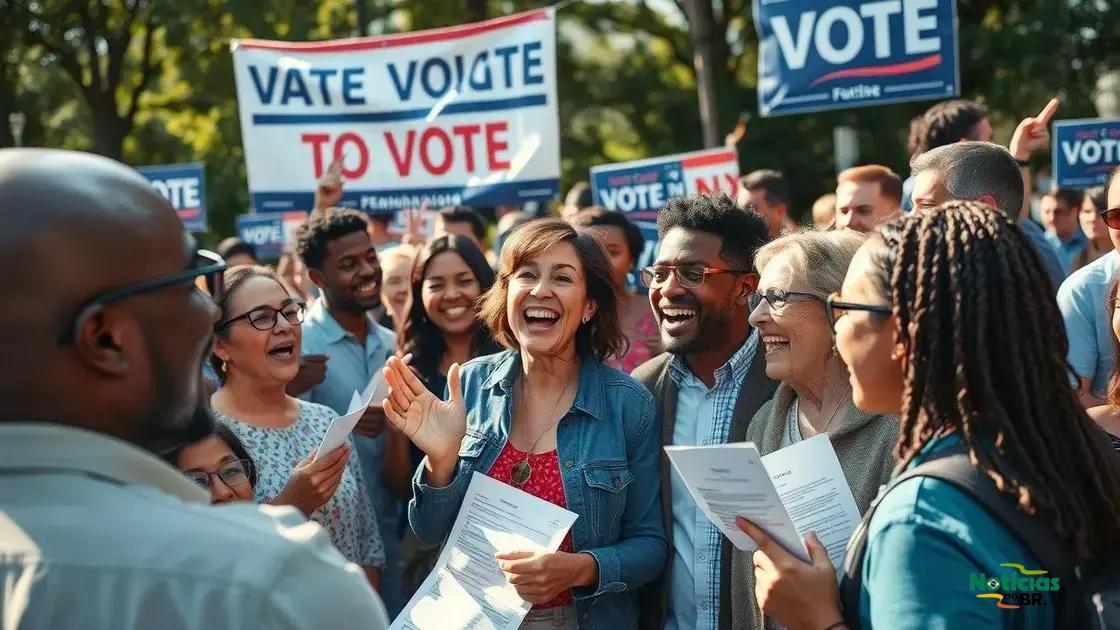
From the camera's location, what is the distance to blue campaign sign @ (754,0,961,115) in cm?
706

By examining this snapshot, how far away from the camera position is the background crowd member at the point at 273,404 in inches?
165

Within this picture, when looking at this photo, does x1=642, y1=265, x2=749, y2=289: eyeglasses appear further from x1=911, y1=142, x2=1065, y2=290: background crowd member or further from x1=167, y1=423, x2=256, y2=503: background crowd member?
x1=167, y1=423, x2=256, y2=503: background crowd member

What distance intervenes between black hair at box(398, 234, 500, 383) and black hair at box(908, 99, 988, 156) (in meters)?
2.13

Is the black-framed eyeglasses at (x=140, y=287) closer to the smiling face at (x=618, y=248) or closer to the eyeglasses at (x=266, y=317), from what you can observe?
the eyeglasses at (x=266, y=317)

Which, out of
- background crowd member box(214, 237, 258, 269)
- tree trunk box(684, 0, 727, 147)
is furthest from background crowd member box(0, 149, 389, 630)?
tree trunk box(684, 0, 727, 147)

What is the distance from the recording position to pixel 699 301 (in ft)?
13.7

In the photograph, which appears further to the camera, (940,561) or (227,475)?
(227,475)

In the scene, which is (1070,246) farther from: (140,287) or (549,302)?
(140,287)

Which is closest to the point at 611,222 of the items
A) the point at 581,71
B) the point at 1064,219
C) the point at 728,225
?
the point at 728,225

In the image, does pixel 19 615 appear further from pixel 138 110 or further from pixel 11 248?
pixel 138 110

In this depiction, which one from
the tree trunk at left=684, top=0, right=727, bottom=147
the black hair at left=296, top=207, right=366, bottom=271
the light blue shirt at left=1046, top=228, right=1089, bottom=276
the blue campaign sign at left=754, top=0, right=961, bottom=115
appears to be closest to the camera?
the black hair at left=296, top=207, right=366, bottom=271

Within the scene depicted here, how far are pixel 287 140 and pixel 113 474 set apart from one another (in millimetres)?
6534

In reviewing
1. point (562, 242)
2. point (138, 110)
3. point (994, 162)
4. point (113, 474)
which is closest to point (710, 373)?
point (562, 242)

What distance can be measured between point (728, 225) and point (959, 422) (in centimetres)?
215
